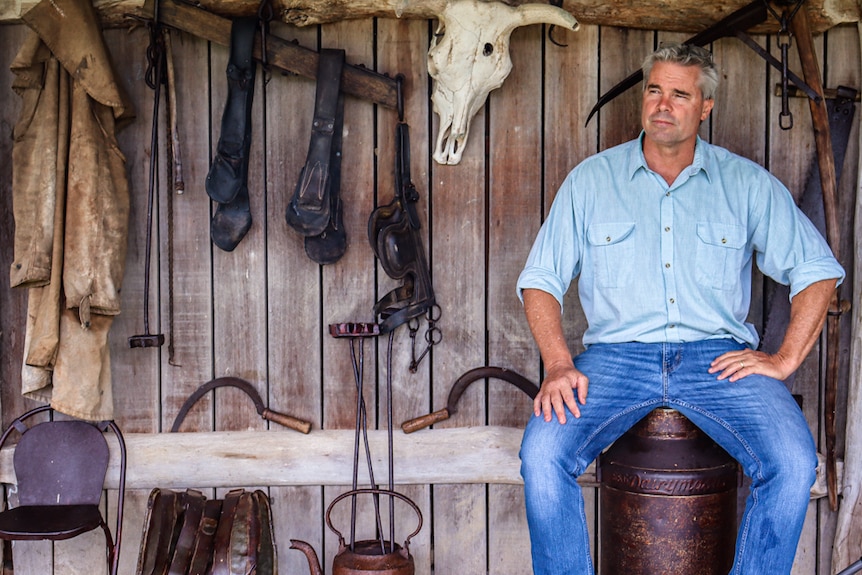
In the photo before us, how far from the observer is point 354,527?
118 inches

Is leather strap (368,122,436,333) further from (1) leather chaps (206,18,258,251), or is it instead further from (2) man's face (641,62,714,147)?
(2) man's face (641,62,714,147)

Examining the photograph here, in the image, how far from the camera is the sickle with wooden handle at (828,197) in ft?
9.46

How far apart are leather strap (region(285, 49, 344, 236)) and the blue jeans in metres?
1.02

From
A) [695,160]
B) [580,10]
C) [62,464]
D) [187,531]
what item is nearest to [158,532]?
[187,531]

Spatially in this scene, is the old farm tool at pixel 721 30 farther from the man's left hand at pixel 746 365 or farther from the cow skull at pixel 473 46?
the man's left hand at pixel 746 365

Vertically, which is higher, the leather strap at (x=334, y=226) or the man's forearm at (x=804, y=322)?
the leather strap at (x=334, y=226)

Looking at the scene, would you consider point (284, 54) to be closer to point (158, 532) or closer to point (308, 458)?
point (308, 458)

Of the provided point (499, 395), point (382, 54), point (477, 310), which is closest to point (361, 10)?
point (382, 54)

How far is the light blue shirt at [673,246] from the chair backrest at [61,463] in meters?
1.63

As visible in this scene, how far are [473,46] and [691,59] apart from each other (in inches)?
27.3

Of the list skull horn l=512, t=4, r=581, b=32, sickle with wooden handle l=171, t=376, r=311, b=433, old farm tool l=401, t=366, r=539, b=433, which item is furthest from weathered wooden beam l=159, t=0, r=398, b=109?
sickle with wooden handle l=171, t=376, r=311, b=433

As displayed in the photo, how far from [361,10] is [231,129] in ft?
1.96

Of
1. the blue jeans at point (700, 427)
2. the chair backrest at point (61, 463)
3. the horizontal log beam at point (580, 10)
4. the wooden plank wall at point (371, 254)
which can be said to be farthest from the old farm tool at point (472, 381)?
the horizontal log beam at point (580, 10)

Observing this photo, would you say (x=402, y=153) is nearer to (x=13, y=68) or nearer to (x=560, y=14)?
(x=560, y=14)
